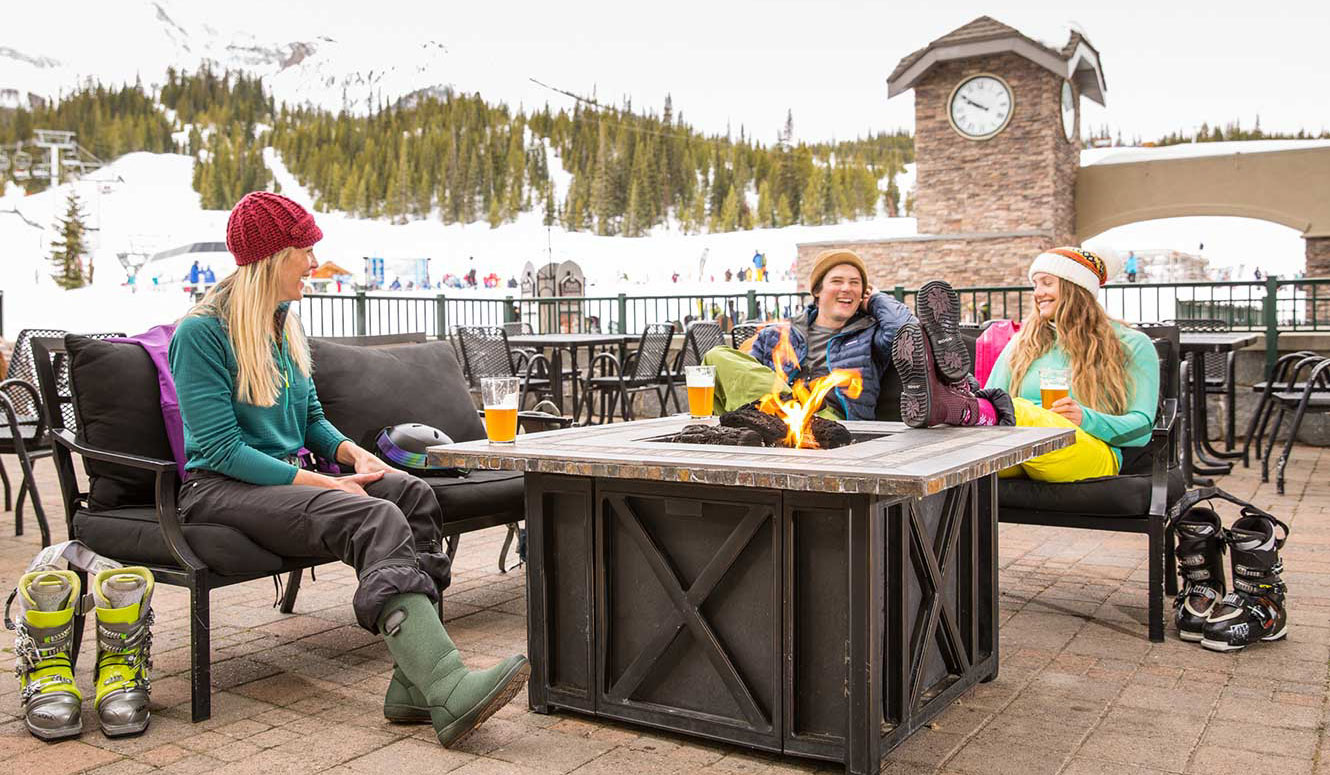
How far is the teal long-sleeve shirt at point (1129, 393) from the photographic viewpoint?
11.0ft

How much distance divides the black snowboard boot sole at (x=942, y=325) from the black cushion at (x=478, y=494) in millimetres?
1382

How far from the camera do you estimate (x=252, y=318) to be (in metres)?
2.72

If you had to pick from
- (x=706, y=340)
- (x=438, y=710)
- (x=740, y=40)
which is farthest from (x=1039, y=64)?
(x=740, y=40)

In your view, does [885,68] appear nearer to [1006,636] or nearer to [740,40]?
[740,40]

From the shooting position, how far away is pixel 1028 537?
197 inches

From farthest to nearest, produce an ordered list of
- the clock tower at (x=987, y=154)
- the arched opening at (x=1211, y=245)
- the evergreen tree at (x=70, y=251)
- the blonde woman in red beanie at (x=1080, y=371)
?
the evergreen tree at (x=70, y=251) < the arched opening at (x=1211, y=245) < the clock tower at (x=987, y=154) < the blonde woman in red beanie at (x=1080, y=371)

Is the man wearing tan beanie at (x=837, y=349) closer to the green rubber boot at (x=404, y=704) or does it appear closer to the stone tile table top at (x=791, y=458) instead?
the stone tile table top at (x=791, y=458)

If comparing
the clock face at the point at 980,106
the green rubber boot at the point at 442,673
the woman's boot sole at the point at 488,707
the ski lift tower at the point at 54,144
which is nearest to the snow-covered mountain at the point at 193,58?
the ski lift tower at the point at 54,144

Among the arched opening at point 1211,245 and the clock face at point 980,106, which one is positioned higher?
the clock face at point 980,106

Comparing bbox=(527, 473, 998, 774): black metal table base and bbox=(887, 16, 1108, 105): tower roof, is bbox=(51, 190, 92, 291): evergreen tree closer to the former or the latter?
bbox=(887, 16, 1108, 105): tower roof

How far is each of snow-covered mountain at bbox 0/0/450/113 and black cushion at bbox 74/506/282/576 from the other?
6596 centimetres

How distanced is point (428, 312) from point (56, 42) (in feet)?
338

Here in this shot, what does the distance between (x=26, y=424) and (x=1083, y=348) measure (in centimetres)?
477

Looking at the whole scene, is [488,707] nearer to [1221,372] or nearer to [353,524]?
[353,524]
